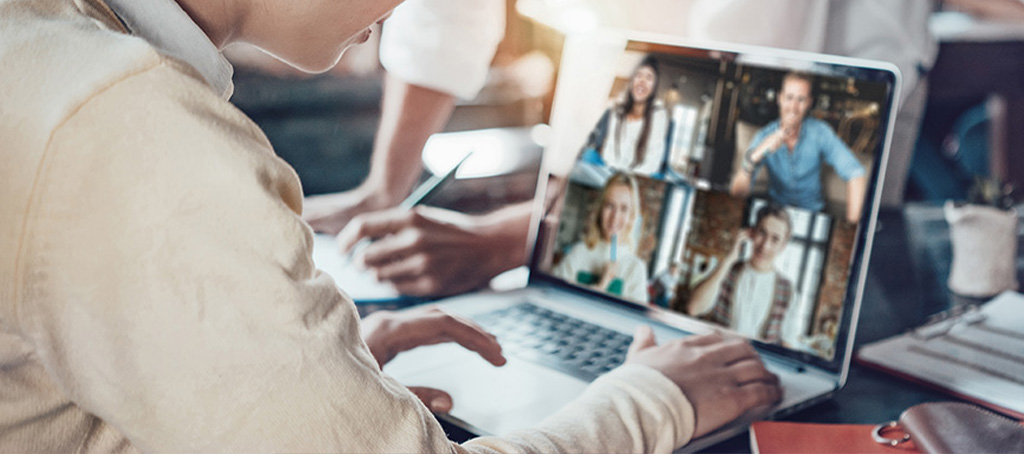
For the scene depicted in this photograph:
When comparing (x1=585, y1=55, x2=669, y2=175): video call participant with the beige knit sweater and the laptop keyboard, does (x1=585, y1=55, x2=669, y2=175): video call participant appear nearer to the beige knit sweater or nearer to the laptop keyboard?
the laptop keyboard

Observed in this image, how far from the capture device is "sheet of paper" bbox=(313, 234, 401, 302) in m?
1.01

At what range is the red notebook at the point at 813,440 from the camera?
66cm

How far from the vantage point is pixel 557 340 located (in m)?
0.89

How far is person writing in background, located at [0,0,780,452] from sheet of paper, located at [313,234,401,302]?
55 centimetres

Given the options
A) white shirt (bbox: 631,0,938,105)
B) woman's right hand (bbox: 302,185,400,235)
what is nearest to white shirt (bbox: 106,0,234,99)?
woman's right hand (bbox: 302,185,400,235)

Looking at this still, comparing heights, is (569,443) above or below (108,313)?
below

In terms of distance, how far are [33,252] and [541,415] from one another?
436 millimetres

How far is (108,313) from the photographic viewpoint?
0.41 meters

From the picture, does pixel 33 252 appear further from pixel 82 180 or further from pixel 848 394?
pixel 848 394

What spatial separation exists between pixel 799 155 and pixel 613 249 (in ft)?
0.79

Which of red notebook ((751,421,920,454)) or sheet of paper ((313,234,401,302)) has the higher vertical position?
red notebook ((751,421,920,454))

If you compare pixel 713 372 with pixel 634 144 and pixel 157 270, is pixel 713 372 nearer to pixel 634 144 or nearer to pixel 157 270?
pixel 634 144

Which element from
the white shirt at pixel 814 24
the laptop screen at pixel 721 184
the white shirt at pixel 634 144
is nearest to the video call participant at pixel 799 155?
the laptop screen at pixel 721 184

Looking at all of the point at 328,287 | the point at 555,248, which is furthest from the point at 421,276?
the point at 328,287
